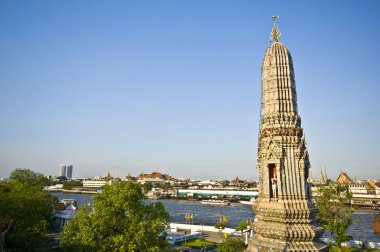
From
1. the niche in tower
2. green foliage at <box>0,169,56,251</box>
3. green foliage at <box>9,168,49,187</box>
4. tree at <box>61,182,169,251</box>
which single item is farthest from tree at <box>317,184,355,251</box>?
green foliage at <box>9,168,49,187</box>

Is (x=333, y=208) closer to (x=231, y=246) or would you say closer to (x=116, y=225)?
(x=231, y=246)

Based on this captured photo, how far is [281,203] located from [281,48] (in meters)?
8.69

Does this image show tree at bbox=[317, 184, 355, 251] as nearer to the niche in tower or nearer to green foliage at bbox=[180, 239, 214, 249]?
green foliage at bbox=[180, 239, 214, 249]

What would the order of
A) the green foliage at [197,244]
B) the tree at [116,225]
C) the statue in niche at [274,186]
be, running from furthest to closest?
the green foliage at [197,244]
the tree at [116,225]
the statue in niche at [274,186]

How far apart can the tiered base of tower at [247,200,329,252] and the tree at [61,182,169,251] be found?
7756 mm

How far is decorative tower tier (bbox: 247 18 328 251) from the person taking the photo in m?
15.0

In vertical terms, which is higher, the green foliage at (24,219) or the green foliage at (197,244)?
the green foliage at (24,219)

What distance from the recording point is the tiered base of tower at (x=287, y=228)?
1470cm

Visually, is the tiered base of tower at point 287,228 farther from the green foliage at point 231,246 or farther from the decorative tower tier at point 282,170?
the green foliage at point 231,246

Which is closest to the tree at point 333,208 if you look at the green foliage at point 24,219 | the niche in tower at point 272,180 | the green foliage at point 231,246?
the green foliage at point 231,246

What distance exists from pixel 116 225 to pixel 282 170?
11.9 meters

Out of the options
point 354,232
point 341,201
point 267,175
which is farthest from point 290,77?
point 354,232

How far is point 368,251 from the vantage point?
113 feet

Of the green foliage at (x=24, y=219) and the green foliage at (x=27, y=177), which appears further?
the green foliage at (x=27, y=177)
